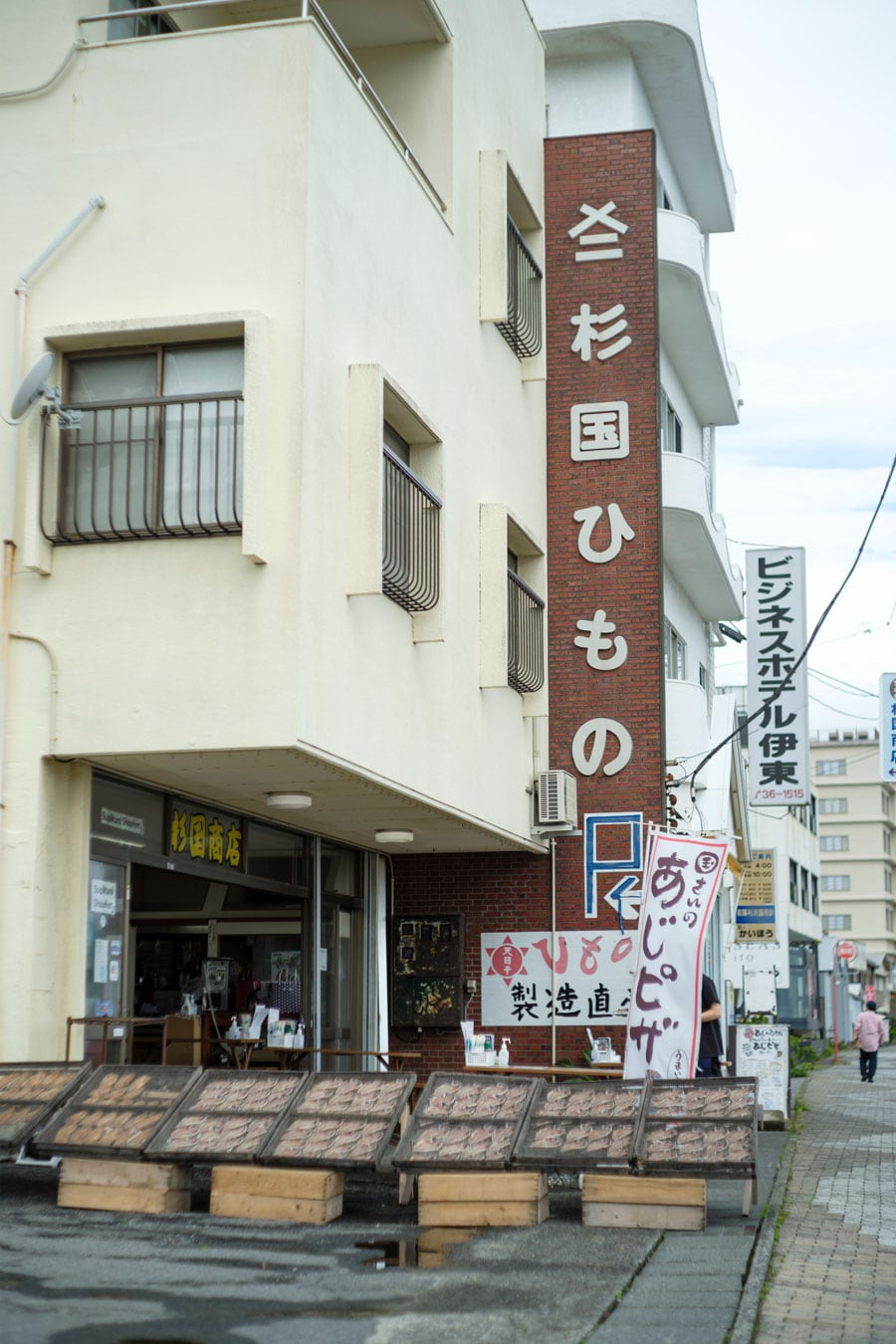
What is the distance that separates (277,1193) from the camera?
1023cm

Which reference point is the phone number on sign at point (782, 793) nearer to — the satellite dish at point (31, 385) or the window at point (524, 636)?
the window at point (524, 636)

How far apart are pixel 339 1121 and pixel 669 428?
58.6 ft

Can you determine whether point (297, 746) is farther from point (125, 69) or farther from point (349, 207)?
point (125, 69)

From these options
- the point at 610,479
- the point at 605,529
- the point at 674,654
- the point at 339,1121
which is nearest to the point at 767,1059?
the point at 605,529

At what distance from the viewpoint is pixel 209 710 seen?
37.1ft

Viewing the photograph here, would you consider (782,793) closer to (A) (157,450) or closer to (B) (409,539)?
(B) (409,539)

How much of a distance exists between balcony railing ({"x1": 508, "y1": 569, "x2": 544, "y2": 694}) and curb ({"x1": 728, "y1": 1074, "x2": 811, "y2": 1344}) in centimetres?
555

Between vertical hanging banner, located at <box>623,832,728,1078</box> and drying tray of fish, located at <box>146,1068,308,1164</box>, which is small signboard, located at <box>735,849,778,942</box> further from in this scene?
drying tray of fish, located at <box>146,1068,308,1164</box>

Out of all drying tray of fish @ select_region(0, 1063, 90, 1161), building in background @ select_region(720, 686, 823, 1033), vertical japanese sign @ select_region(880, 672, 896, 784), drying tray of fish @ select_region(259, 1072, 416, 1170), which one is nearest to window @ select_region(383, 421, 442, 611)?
drying tray of fish @ select_region(259, 1072, 416, 1170)

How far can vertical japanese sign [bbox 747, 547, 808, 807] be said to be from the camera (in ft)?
75.1

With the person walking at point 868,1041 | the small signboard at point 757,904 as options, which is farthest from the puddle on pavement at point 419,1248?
the person walking at point 868,1041

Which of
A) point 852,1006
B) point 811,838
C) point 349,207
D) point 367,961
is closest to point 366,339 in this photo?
point 349,207

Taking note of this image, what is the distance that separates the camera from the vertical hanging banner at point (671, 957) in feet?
43.3

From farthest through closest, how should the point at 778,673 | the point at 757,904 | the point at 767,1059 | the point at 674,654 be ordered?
the point at 757,904
the point at 674,654
the point at 778,673
the point at 767,1059
